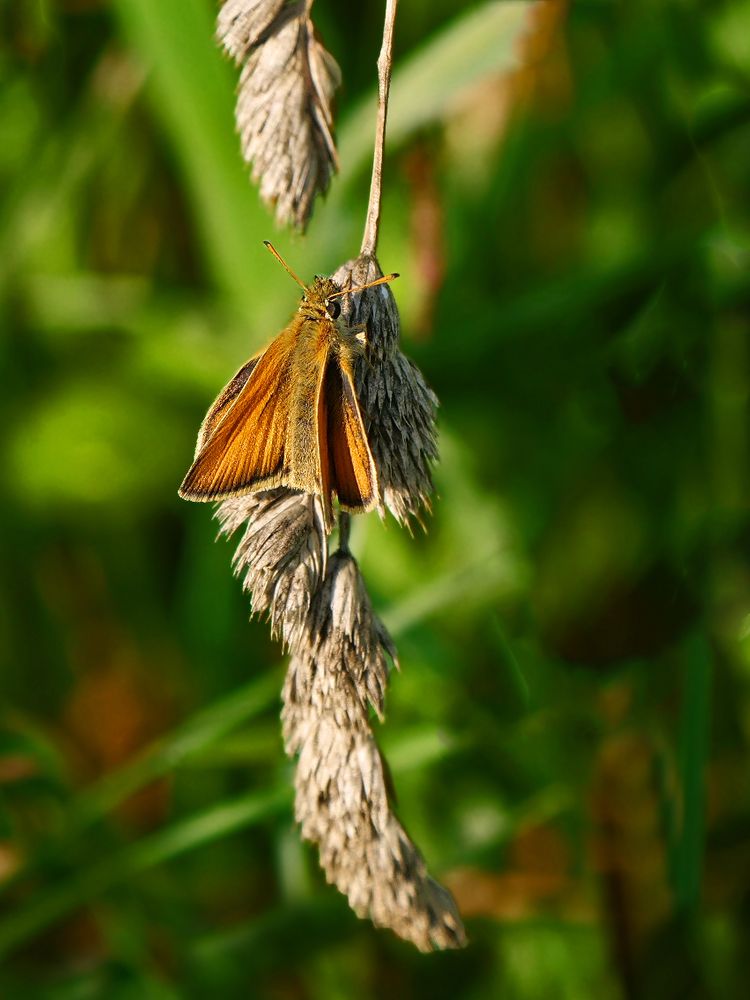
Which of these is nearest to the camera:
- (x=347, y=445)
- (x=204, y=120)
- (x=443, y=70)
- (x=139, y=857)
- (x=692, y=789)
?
(x=347, y=445)

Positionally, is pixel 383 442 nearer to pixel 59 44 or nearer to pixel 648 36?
pixel 648 36

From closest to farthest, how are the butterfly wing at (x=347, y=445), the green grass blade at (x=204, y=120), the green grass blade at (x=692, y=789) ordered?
the butterfly wing at (x=347, y=445), the green grass blade at (x=692, y=789), the green grass blade at (x=204, y=120)

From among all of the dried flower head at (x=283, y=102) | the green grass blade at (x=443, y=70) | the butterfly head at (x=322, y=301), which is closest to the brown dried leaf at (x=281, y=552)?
the butterfly head at (x=322, y=301)

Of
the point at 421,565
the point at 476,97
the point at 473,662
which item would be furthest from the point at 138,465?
the point at 476,97

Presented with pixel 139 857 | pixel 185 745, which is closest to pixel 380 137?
pixel 185 745

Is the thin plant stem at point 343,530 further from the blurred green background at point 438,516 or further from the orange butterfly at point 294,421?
the blurred green background at point 438,516

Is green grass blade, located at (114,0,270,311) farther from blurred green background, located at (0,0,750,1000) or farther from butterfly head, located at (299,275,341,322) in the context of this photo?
butterfly head, located at (299,275,341,322)

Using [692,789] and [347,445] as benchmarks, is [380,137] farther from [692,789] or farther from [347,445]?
[692,789]
